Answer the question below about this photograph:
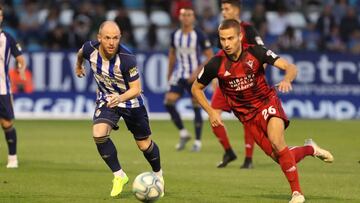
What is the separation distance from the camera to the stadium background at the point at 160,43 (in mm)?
23375

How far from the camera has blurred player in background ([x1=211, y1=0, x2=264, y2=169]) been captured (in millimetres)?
13250

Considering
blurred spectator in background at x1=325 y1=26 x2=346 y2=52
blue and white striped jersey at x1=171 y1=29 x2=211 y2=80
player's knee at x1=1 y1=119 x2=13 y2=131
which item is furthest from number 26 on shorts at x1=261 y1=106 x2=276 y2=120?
blurred spectator in background at x1=325 y1=26 x2=346 y2=52

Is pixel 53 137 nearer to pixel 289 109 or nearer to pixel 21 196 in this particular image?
pixel 289 109

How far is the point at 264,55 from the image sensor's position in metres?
10.2

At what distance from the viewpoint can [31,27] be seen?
25.2 metres

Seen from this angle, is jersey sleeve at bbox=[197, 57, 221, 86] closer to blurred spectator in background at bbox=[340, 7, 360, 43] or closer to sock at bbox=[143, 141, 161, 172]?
sock at bbox=[143, 141, 161, 172]

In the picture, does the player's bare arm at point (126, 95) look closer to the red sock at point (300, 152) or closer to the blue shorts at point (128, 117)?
the blue shorts at point (128, 117)

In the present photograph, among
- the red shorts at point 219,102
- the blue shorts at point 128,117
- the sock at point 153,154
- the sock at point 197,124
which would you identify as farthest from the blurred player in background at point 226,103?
the sock at point 197,124

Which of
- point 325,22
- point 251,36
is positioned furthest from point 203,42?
point 325,22

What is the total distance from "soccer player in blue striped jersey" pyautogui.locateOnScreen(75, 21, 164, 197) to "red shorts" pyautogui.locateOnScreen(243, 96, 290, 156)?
1.21 m

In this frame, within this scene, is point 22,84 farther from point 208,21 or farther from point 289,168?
point 289,168

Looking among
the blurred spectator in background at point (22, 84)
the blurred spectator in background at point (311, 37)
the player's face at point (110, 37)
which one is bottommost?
the blurred spectator in background at point (22, 84)

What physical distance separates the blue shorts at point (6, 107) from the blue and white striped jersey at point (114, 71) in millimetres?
3111

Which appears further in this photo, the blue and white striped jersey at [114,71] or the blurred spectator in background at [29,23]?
the blurred spectator in background at [29,23]
